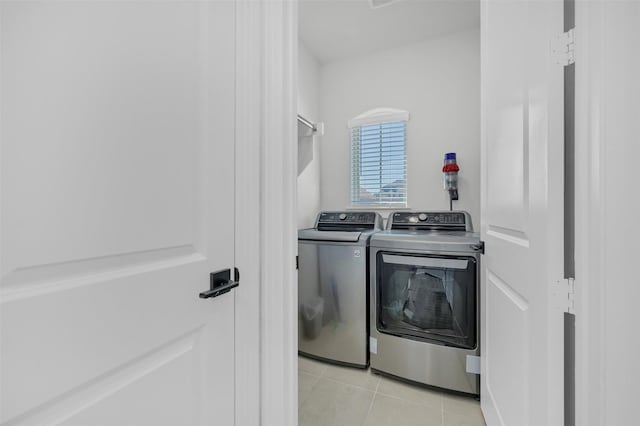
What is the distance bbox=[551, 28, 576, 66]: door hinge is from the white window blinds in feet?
5.79

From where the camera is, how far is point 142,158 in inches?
23.5

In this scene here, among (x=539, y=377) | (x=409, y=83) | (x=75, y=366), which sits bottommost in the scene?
(x=539, y=377)

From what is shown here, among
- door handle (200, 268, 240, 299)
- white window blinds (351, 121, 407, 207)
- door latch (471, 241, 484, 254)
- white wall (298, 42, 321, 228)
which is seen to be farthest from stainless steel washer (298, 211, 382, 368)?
door handle (200, 268, 240, 299)

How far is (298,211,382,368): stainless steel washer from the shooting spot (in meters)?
1.84

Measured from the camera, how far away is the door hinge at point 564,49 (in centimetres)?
74

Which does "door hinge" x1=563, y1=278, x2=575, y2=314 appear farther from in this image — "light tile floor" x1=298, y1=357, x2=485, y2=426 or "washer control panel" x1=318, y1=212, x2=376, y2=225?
"washer control panel" x1=318, y1=212, x2=376, y2=225

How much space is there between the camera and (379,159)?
8.55 ft

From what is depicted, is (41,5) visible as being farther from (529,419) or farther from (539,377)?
(529,419)

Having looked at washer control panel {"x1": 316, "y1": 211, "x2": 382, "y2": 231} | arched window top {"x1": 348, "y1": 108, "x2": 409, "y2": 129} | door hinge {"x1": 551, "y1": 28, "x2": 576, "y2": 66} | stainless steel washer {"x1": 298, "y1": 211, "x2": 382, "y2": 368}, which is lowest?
stainless steel washer {"x1": 298, "y1": 211, "x2": 382, "y2": 368}

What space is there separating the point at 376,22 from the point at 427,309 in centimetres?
231

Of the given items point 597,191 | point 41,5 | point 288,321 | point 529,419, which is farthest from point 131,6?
point 529,419

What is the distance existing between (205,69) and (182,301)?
0.66 metres

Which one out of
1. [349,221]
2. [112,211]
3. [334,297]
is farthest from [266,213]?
[349,221]

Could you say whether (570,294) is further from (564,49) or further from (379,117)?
(379,117)
